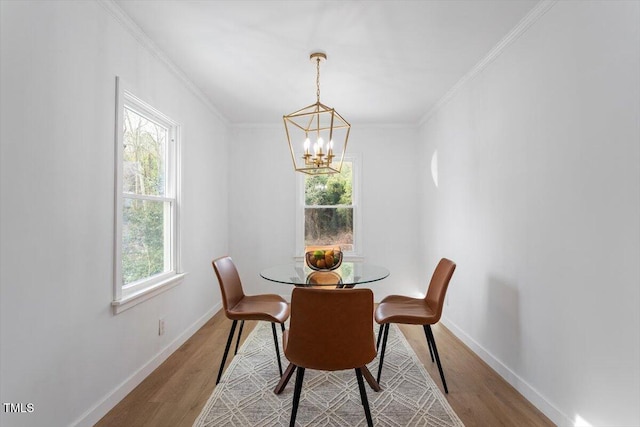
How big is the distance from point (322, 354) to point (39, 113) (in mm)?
1781

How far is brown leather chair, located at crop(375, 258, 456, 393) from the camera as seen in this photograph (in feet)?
7.51

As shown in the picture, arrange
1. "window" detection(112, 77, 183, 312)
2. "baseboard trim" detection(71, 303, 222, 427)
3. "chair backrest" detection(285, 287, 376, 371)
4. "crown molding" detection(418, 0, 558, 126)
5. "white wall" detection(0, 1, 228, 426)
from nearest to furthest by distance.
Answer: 1. "white wall" detection(0, 1, 228, 426)
2. "chair backrest" detection(285, 287, 376, 371)
3. "baseboard trim" detection(71, 303, 222, 427)
4. "crown molding" detection(418, 0, 558, 126)
5. "window" detection(112, 77, 183, 312)

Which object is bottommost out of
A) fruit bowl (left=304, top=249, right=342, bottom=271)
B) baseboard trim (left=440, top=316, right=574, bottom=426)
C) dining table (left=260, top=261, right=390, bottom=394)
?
baseboard trim (left=440, top=316, right=574, bottom=426)

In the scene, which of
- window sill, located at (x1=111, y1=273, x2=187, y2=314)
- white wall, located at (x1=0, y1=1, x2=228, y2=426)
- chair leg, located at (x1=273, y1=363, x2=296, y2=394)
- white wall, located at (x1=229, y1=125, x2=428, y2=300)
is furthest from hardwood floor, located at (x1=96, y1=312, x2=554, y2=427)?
white wall, located at (x1=229, y1=125, x2=428, y2=300)

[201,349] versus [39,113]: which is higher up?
[39,113]

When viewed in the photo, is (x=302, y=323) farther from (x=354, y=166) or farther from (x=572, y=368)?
(x=354, y=166)

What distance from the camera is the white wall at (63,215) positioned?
144 cm

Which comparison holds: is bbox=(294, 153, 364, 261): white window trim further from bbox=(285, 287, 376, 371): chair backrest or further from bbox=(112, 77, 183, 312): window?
bbox=(285, 287, 376, 371): chair backrest

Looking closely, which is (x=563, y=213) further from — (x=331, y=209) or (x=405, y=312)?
(x=331, y=209)

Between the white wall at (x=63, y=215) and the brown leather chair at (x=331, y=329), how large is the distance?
1160mm

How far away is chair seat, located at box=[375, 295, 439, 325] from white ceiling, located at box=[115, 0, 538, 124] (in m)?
1.98

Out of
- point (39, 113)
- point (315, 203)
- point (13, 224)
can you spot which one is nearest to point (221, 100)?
point (315, 203)

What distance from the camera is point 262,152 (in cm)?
471

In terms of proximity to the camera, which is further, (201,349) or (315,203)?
(315,203)
